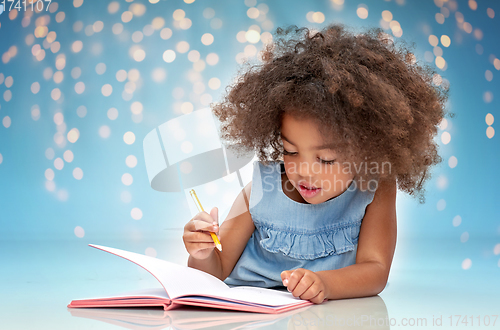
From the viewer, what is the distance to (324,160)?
96 cm

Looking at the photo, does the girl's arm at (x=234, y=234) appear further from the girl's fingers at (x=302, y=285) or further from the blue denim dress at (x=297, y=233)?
the girl's fingers at (x=302, y=285)

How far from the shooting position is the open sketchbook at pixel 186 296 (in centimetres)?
79

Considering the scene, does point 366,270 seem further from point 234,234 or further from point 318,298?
point 234,234

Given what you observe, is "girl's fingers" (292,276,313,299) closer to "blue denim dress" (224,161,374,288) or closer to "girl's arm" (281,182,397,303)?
"girl's arm" (281,182,397,303)

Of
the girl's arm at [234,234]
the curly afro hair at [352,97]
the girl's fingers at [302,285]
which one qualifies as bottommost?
the girl's fingers at [302,285]

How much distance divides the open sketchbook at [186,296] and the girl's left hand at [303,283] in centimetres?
2

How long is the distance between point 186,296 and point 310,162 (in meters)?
0.33

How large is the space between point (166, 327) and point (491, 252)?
1.28 m

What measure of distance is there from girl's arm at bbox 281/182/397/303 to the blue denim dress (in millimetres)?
31

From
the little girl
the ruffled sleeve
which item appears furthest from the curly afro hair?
the ruffled sleeve

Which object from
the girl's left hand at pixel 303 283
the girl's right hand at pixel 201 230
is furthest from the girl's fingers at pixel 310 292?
the girl's right hand at pixel 201 230

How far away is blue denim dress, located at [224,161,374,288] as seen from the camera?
41.7 inches

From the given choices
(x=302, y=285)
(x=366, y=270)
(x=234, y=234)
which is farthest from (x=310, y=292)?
(x=234, y=234)

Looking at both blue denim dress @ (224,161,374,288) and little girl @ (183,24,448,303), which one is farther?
blue denim dress @ (224,161,374,288)
